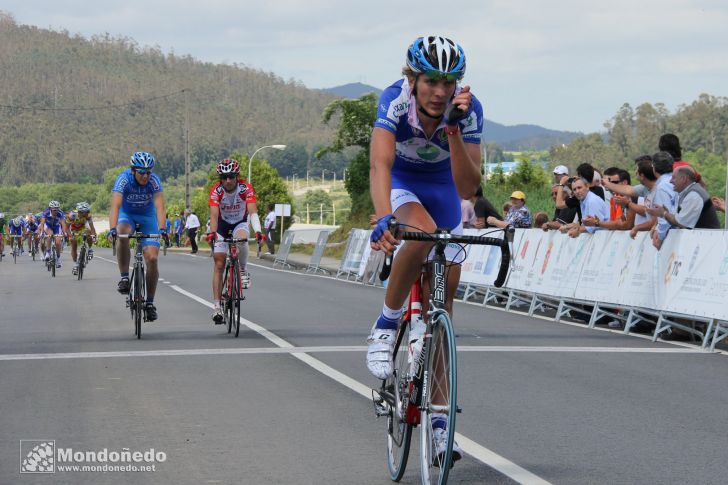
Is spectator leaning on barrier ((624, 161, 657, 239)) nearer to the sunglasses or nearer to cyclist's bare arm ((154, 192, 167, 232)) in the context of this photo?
cyclist's bare arm ((154, 192, 167, 232))

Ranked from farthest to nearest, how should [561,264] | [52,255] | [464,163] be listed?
[52,255] → [561,264] → [464,163]

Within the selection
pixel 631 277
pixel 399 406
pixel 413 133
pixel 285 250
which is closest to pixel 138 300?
pixel 631 277

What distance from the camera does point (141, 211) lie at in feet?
48.0

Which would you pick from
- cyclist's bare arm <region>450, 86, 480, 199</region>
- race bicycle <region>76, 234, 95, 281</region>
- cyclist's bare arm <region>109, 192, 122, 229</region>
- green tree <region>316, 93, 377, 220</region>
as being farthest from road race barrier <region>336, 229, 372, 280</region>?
cyclist's bare arm <region>450, 86, 480, 199</region>

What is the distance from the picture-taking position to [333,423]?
7746 mm

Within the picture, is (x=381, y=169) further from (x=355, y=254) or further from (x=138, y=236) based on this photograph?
(x=355, y=254)

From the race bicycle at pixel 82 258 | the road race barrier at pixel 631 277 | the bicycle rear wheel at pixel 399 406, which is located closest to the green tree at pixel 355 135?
the race bicycle at pixel 82 258

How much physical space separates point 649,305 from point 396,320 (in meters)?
8.80

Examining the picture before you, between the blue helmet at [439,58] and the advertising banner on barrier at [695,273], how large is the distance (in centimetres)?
776

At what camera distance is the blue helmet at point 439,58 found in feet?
18.2

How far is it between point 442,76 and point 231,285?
8955 millimetres

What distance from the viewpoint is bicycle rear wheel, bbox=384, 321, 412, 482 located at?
572 cm

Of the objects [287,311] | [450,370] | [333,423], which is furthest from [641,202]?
[450,370]

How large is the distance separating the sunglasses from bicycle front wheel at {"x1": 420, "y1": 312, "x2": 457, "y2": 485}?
3.67 ft
